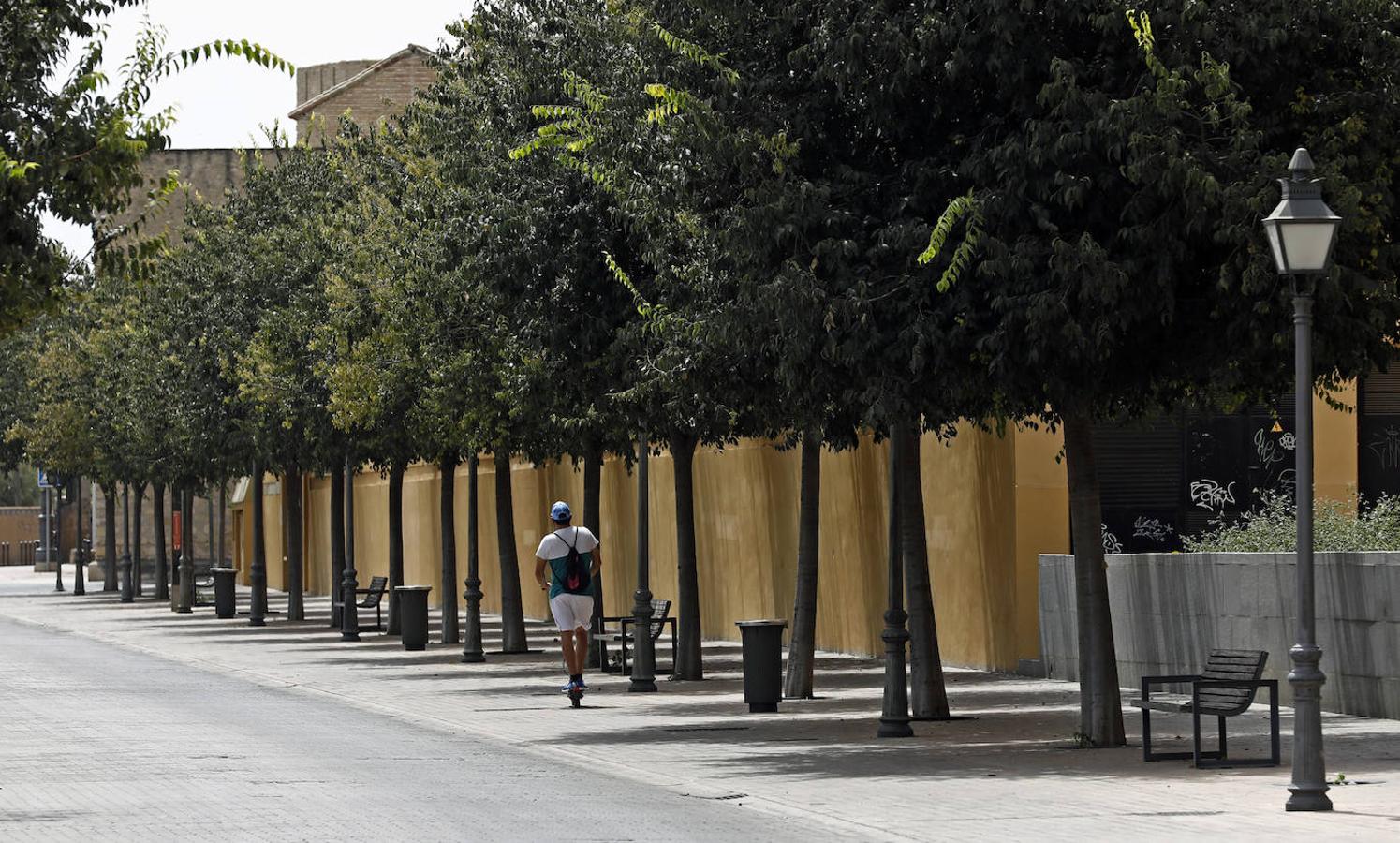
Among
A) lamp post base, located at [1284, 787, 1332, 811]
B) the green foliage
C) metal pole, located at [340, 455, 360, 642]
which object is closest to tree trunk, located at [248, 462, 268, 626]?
metal pole, located at [340, 455, 360, 642]

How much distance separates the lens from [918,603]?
19.8m

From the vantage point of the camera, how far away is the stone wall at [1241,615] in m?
19.4

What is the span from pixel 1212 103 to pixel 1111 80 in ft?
2.77

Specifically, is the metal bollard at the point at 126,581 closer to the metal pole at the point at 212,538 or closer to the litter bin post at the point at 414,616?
the metal pole at the point at 212,538

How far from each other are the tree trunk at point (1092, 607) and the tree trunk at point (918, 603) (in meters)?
2.41

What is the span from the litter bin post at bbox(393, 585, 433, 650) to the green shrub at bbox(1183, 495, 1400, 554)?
13838 millimetres

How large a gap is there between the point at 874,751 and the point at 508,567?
15389mm

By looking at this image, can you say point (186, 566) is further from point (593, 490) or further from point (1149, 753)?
point (1149, 753)

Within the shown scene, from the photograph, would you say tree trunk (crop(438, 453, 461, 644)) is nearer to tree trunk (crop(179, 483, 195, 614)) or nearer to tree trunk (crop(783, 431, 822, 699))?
tree trunk (crop(783, 431, 822, 699))

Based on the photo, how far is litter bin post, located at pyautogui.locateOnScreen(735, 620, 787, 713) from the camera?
21266 millimetres

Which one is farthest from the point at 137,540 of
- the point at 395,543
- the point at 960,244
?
the point at 960,244

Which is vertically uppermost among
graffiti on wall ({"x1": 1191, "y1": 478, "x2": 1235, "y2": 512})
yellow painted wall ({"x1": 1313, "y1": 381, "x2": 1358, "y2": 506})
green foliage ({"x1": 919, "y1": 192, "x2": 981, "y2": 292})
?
green foliage ({"x1": 919, "y1": 192, "x2": 981, "y2": 292})

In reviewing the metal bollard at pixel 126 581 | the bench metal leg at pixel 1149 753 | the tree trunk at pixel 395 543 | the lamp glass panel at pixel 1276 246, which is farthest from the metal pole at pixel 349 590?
the lamp glass panel at pixel 1276 246

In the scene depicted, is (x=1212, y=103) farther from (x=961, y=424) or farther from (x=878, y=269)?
(x=961, y=424)
